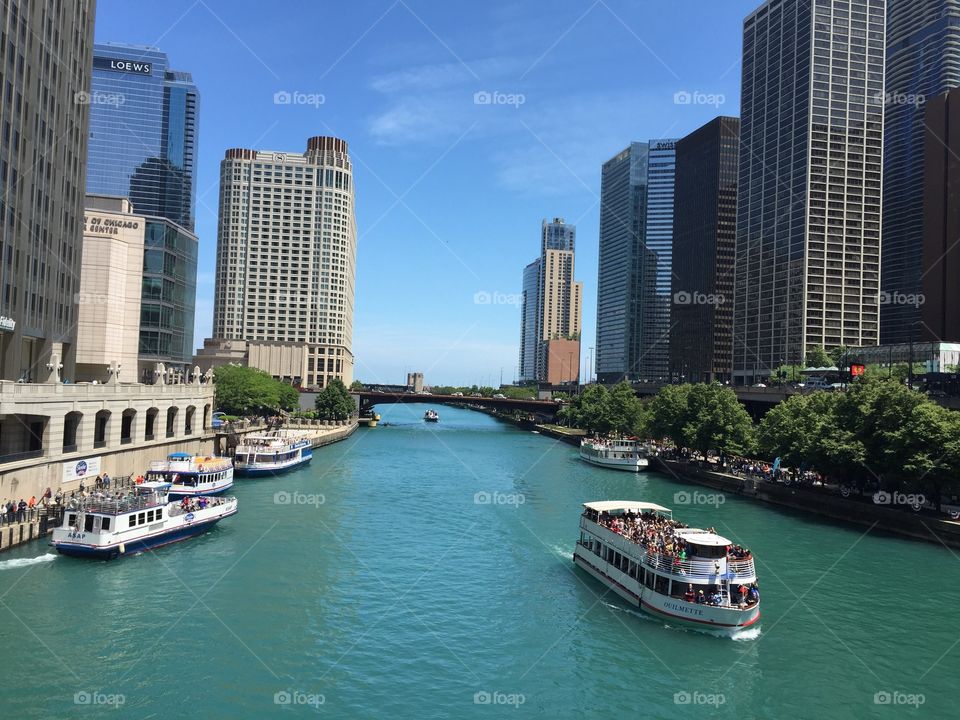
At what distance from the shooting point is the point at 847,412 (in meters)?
70.8

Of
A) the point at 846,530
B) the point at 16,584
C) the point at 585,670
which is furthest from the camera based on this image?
the point at 846,530

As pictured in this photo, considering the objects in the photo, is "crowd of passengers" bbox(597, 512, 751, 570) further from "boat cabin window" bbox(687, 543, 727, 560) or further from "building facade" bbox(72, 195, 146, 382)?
"building facade" bbox(72, 195, 146, 382)

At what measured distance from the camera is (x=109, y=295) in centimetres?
10456

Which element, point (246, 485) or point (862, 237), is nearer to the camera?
point (246, 485)

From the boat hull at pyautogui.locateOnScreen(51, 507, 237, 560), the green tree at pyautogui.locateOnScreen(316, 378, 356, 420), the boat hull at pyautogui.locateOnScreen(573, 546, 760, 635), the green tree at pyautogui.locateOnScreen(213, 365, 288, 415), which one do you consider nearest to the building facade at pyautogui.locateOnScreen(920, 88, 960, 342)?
the green tree at pyautogui.locateOnScreen(316, 378, 356, 420)

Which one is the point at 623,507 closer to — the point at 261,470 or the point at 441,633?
the point at 441,633

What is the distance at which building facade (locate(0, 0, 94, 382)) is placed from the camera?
207 ft

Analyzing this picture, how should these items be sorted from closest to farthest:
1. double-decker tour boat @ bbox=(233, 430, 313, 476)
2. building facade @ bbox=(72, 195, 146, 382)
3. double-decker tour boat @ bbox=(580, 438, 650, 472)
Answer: double-decker tour boat @ bbox=(233, 430, 313, 476) < building facade @ bbox=(72, 195, 146, 382) < double-decker tour boat @ bbox=(580, 438, 650, 472)

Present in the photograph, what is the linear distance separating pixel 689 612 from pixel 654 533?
6574 mm

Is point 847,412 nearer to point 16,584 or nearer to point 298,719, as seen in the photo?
point 298,719

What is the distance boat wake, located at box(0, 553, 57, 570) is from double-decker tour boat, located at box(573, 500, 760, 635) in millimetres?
32952

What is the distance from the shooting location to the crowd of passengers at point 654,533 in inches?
1548

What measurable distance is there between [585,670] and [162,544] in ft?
104

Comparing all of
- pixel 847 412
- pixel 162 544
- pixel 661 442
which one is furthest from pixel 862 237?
pixel 162 544
